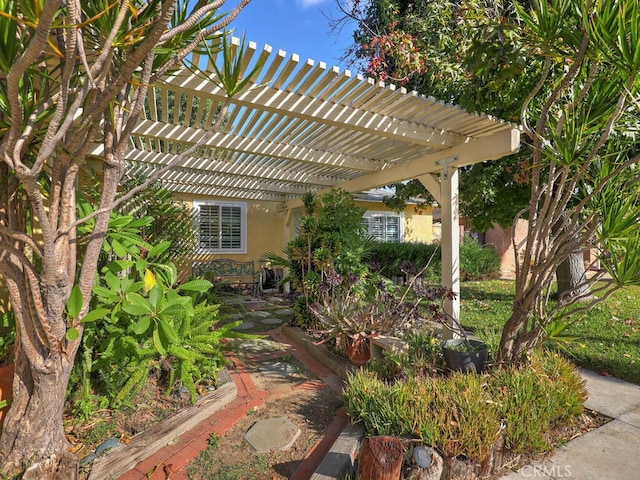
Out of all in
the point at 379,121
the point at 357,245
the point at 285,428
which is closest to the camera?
the point at 285,428

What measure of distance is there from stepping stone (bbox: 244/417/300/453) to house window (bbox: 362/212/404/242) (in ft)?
32.9

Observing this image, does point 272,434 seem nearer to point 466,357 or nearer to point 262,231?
point 466,357

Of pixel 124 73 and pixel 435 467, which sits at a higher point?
pixel 124 73

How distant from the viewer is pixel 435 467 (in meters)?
2.15

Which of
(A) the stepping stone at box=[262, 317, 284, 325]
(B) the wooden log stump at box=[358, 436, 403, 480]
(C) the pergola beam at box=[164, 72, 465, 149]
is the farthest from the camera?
(A) the stepping stone at box=[262, 317, 284, 325]

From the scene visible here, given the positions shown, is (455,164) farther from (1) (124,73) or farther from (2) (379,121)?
→ (1) (124,73)

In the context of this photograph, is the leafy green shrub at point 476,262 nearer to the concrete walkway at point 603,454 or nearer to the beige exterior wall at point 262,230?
the beige exterior wall at point 262,230

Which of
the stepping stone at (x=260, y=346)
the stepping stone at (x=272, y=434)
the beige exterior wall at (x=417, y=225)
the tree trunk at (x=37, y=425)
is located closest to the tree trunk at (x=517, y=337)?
the stepping stone at (x=272, y=434)

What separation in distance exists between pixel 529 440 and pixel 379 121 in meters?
3.54

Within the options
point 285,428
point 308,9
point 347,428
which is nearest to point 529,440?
point 347,428

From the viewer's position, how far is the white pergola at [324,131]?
11.3ft

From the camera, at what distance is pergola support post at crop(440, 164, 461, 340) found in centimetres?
468

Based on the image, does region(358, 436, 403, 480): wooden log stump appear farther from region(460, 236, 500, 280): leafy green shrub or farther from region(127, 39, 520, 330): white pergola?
region(460, 236, 500, 280): leafy green shrub

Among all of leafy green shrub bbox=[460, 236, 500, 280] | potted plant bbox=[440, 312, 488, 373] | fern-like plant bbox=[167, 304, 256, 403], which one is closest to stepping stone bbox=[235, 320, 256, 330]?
fern-like plant bbox=[167, 304, 256, 403]
